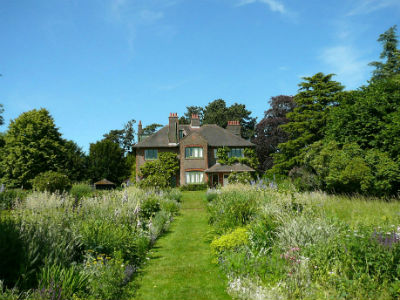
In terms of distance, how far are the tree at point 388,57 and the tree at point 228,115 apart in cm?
2269

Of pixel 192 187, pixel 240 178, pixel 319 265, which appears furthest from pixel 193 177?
pixel 319 265

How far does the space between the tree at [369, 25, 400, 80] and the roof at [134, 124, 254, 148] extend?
16170 mm

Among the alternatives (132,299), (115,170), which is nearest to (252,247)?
(132,299)

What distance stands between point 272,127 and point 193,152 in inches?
471

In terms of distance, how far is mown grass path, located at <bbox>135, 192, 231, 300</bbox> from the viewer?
241 inches

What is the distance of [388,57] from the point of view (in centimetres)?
3500

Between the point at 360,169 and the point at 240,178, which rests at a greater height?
the point at 360,169

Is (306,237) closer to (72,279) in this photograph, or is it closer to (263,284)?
(263,284)

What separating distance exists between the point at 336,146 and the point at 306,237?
18.7m

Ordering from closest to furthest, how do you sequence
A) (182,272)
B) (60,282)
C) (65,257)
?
(60,282)
(65,257)
(182,272)

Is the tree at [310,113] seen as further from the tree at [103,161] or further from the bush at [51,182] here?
the tree at [103,161]

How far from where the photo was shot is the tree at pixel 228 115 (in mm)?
54719

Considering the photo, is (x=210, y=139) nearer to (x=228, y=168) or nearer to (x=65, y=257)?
(x=228, y=168)

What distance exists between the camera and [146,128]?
61.6 metres
